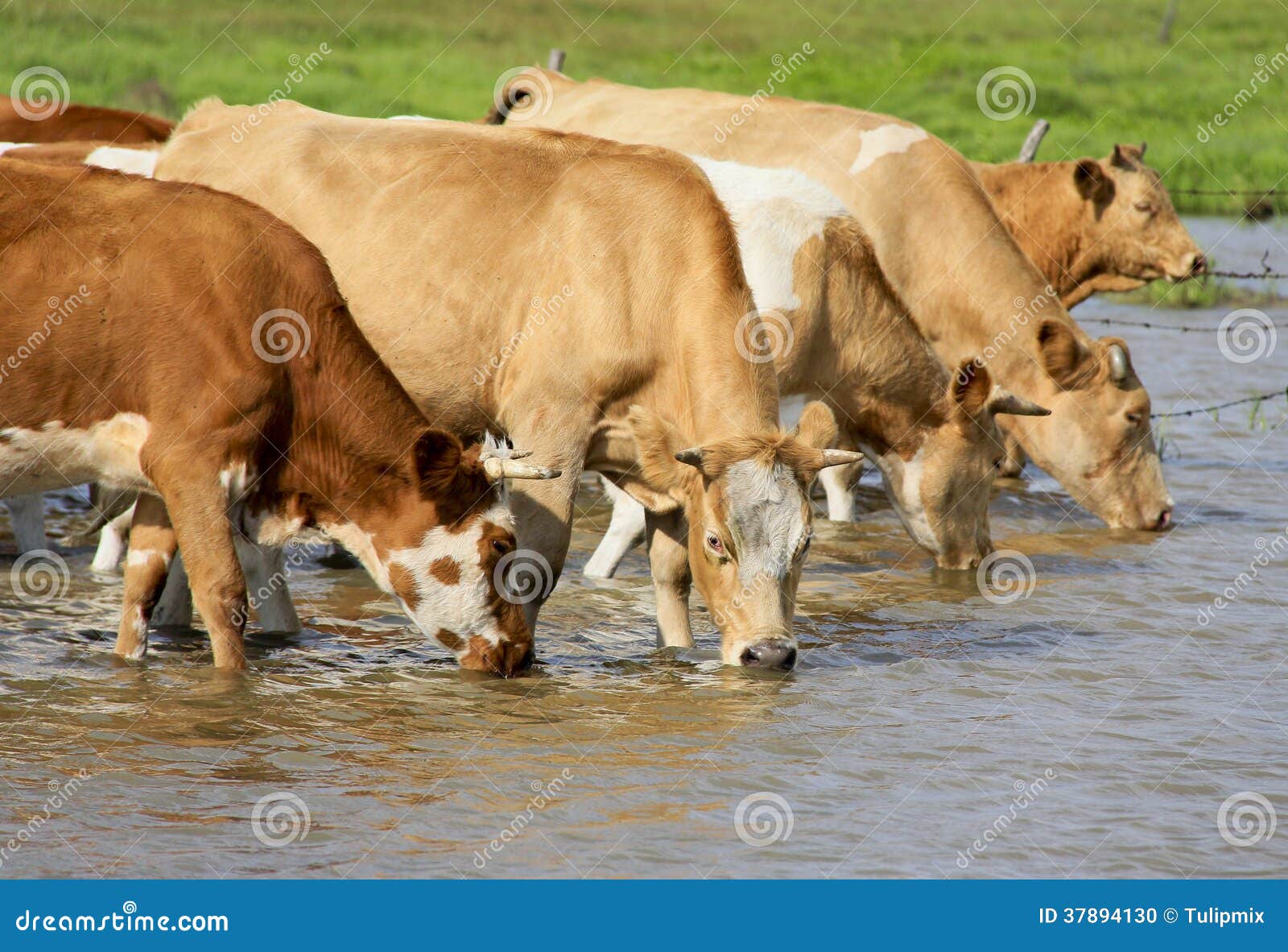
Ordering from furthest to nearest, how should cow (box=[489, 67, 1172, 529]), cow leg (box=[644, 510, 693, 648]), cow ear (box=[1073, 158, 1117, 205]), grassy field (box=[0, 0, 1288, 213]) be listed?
grassy field (box=[0, 0, 1288, 213])
cow ear (box=[1073, 158, 1117, 205])
cow (box=[489, 67, 1172, 529])
cow leg (box=[644, 510, 693, 648])

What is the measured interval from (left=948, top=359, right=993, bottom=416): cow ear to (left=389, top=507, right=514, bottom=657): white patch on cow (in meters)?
3.18

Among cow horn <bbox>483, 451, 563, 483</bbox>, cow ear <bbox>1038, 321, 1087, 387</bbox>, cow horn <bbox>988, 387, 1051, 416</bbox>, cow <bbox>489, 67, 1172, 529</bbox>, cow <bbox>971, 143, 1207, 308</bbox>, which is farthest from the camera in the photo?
cow <bbox>971, 143, 1207, 308</bbox>

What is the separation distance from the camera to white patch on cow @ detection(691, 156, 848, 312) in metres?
8.98

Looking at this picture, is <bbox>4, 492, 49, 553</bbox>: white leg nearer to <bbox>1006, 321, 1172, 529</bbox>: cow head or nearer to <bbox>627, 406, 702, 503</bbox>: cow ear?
<bbox>627, 406, 702, 503</bbox>: cow ear

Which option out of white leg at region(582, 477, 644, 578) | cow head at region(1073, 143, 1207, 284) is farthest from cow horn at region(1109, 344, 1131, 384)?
white leg at region(582, 477, 644, 578)

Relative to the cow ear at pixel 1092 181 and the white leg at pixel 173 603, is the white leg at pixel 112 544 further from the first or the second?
the cow ear at pixel 1092 181

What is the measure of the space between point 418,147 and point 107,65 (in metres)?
20.2

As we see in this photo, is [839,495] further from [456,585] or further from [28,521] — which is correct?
[28,521]

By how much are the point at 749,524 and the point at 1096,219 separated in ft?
27.1

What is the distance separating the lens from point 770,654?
7.45m

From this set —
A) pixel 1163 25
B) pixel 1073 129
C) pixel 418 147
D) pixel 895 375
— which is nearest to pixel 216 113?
pixel 418 147

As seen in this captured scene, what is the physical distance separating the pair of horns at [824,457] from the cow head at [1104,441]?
473 centimetres

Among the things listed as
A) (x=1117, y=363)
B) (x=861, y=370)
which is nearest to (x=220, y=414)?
(x=861, y=370)

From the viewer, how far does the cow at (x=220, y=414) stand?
7.05m
